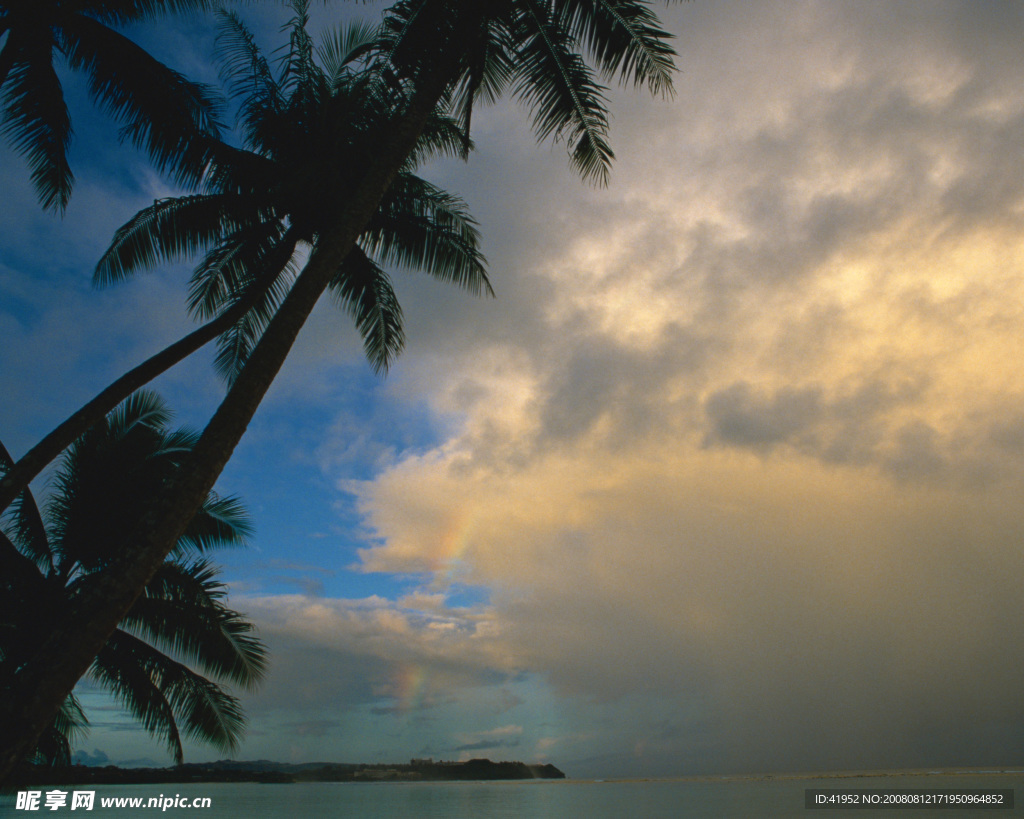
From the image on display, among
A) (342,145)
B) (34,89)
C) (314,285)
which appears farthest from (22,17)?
(314,285)

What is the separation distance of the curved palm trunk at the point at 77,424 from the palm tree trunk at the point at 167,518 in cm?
177

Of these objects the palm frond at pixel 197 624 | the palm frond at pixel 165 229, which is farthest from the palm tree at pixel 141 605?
the palm frond at pixel 165 229

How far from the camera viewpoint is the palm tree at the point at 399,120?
379cm

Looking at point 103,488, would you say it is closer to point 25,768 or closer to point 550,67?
point 25,768

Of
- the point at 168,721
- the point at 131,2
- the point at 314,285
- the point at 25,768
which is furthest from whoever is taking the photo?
the point at 168,721

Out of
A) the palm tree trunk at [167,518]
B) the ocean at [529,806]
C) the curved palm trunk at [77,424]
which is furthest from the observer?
the ocean at [529,806]

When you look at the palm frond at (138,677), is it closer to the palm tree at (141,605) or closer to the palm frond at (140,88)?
the palm tree at (141,605)

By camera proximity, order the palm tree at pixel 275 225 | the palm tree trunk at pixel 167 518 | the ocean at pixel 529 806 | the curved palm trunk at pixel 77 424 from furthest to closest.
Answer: the ocean at pixel 529 806 → the palm tree at pixel 275 225 → the curved palm trunk at pixel 77 424 → the palm tree trunk at pixel 167 518

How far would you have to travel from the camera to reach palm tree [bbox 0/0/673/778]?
3.79 metres

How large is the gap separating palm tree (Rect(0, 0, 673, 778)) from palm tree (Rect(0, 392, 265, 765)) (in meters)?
5.71

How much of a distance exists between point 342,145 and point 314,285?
15.9ft

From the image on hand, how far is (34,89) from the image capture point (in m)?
8.07

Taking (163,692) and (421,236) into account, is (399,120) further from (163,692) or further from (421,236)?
(163,692)

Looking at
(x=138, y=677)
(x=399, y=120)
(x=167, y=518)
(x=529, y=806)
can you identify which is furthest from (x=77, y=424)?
(x=529, y=806)
